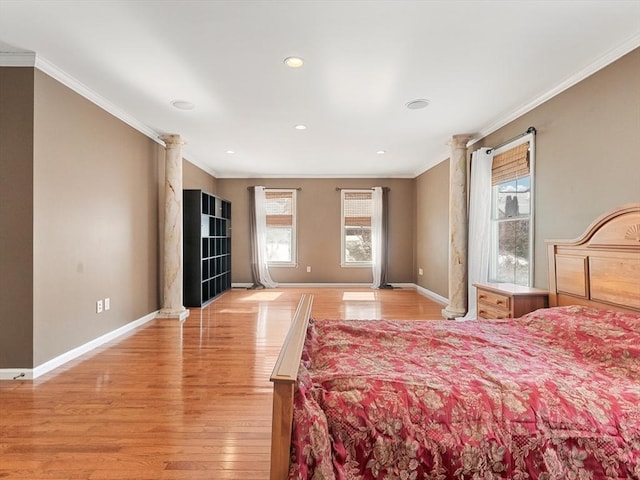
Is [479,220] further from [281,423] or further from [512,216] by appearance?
[281,423]

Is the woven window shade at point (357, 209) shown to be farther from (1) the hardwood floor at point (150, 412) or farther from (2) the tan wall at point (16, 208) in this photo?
(2) the tan wall at point (16, 208)

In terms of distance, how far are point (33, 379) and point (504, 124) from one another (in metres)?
5.41

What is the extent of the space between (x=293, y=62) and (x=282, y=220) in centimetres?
503

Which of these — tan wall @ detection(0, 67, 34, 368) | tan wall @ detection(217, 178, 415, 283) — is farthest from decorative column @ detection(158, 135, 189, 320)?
tan wall @ detection(217, 178, 415, 283)

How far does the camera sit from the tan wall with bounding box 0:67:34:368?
8.75 feet

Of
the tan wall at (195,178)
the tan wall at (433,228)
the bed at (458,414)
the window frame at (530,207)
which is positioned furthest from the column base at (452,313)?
the tan wall at (195,178)

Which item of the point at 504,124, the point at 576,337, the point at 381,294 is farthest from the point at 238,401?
the point at 381,294

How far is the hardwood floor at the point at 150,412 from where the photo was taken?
5.61ft

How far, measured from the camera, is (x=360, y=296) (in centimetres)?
635

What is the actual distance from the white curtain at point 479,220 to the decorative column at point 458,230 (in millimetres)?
123

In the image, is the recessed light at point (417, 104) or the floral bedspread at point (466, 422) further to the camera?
the recessed light at point (417, 104)

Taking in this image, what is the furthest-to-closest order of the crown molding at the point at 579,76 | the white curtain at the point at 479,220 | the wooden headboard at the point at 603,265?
the white curtain at the point at 479,220
the crown molding at the point at 579,76
the wooden headboard at the point at 603,265

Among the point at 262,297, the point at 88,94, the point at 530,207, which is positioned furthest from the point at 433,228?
the point at 88,94

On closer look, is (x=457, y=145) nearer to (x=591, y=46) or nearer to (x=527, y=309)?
(x=591, y=46)
